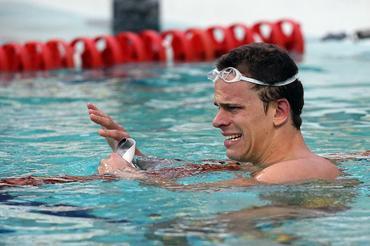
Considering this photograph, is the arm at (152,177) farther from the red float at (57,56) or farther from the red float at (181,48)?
the red float at (181,48)

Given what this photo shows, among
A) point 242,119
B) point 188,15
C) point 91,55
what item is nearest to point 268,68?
point 242,119

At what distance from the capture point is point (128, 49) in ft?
38.9

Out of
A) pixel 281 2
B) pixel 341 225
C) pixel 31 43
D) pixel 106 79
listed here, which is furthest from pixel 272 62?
pixel 281 2

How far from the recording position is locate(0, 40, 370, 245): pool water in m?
3.91

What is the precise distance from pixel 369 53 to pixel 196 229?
882 centimetres

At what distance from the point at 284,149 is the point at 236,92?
1.21 ft

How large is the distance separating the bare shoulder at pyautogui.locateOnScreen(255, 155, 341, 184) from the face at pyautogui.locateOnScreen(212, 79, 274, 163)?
0.41ft

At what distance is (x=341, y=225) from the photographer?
3963mm

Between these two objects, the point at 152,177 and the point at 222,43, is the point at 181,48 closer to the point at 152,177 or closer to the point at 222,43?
the point at 222,43

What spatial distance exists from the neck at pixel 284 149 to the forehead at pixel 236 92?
0.23 meters

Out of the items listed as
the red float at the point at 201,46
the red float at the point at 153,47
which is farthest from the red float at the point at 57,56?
the red float at the point at 201,46

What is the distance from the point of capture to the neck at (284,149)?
443cm

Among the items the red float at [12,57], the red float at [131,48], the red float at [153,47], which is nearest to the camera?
the red float at [12,57]

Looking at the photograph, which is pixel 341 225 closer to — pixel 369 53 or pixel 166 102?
pixel 166 102
